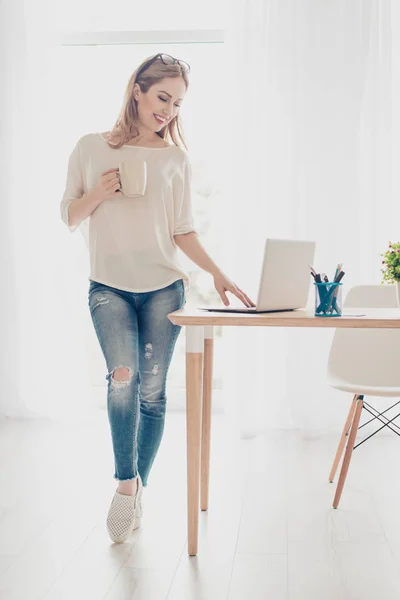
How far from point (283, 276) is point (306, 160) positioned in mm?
1854

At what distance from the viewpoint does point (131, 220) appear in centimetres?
223

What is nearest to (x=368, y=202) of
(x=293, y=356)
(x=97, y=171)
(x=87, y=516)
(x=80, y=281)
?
(x=293, y=356)

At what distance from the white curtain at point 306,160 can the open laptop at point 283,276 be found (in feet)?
5.28

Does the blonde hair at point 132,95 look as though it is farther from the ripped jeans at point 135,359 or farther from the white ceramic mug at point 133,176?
the ripped jeans at point 135,359

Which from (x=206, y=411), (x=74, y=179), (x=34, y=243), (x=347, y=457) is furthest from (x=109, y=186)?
(x=34, y=243)

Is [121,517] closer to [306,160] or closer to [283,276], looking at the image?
[283,276]

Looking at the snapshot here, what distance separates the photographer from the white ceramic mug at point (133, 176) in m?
2.09

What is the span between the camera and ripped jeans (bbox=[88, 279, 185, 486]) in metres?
2.15

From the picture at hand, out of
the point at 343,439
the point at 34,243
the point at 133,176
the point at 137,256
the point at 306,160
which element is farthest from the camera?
the point at 34,243

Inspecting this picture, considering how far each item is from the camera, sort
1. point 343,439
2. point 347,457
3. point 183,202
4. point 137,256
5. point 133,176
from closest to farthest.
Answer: point 133,176, point 137,256, point 183,202, point 347,457, point 343,439

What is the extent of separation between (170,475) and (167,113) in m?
1.38

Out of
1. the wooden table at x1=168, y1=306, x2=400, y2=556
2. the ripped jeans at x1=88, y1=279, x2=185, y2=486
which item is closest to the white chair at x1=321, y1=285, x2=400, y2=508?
the wooden table at x1=168, y1=306, x2=400, y2=556

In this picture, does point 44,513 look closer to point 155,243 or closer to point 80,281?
point 155,243

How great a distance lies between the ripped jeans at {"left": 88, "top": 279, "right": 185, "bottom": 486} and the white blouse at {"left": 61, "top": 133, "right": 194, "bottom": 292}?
44 millimetres
